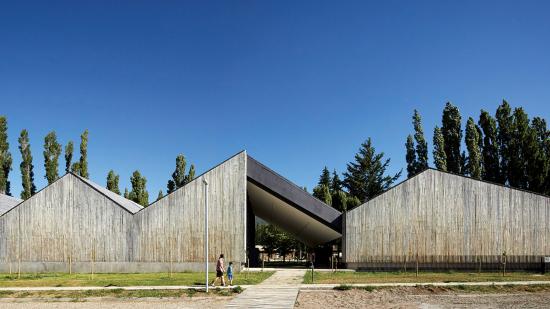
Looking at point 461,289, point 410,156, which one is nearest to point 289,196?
point 461,289

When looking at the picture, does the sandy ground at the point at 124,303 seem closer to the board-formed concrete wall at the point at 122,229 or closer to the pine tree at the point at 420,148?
the board-formed concrete wall at the point at 122,229

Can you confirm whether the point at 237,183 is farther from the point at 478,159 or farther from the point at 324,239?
the point at 478,159

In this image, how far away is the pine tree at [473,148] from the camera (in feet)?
160

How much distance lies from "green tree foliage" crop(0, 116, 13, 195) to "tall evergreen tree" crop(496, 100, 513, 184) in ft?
181

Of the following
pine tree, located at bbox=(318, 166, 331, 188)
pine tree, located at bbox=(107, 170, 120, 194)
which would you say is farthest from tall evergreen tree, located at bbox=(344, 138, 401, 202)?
pine tree, located at bbox=(107, 170, 120, 194)

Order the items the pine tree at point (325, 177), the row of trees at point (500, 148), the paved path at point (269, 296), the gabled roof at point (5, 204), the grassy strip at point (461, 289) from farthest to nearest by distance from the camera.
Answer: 1. the pine tree at point (325, 177)
2. the row of trees at point (500, 148)
3. the gabled roof at point (5, 204)
4. the grassy strip at point (461, 289)
5. the paved path at point (269, 296)

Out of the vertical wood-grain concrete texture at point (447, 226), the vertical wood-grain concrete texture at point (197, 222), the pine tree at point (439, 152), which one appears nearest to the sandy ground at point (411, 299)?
the vertical wood-grain concrete texture at point (447, 226)

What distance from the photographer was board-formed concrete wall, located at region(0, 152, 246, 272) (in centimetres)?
2914

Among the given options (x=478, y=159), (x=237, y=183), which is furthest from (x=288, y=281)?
(x=478, y=159)

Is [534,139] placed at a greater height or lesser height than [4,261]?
greater

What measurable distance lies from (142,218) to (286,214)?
1053cm

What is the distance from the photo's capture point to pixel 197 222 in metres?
29.4

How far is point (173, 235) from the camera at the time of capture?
29281 millimetres

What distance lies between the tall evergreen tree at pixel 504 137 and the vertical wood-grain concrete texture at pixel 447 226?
19.1 metres
